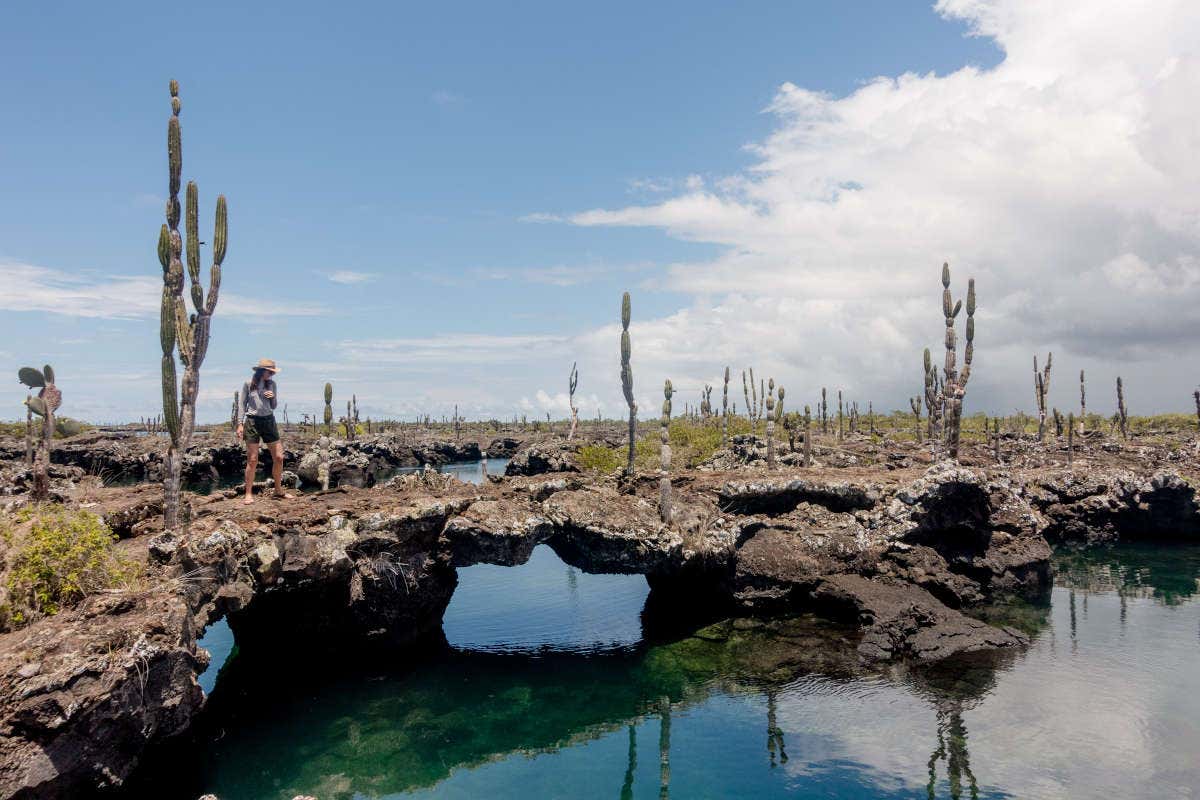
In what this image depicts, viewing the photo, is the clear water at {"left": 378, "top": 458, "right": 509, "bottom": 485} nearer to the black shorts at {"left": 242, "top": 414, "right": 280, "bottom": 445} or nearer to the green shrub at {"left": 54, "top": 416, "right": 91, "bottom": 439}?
the green shrub at {"left": 54, "top": 416, "right": 91, "bottom": 439}

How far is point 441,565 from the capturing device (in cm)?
1720

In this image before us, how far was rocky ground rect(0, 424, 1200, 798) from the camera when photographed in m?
9.14

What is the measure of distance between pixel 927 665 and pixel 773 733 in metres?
5.11

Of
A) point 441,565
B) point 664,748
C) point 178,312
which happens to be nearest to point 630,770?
point 664,748

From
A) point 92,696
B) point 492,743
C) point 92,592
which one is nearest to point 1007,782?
point 492,743

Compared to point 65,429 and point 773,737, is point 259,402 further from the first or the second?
point 65,429

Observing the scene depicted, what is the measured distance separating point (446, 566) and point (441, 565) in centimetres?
26

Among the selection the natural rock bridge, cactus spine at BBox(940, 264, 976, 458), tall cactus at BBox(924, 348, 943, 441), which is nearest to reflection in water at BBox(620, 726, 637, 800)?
the natural rock bridge

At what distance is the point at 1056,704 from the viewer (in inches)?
566

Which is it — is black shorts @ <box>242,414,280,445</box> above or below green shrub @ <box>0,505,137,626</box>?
above

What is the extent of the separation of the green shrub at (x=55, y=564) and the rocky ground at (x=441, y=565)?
36 cm

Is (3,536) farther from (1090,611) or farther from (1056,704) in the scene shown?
(1090,611)

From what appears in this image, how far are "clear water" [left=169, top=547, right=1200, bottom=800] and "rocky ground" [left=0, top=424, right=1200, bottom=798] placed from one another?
4.29 feet

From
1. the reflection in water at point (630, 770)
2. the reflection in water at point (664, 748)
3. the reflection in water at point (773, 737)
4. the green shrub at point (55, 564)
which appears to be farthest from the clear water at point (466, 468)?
the reflection in water at point (773, 737)
